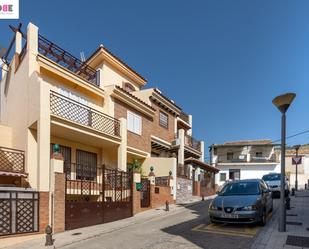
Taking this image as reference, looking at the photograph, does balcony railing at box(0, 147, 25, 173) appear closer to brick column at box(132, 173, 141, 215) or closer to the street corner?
brick column at box(132, 173, 141, 215)

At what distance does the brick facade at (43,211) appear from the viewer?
432 inches

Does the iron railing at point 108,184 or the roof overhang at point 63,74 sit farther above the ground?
the roof overhang at point 63,74

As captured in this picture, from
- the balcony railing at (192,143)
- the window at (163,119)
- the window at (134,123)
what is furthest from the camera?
the balcony railing at (192,143)

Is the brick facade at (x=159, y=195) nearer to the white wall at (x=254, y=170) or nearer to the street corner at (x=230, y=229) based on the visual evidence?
the street corner at (x=230, y=229)

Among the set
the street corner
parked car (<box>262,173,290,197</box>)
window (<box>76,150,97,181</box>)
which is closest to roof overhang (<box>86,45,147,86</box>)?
window (<box>76,150,97,181</box>)

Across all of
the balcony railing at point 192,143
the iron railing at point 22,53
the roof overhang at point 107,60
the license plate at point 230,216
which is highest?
the roof overhang at point 107,60

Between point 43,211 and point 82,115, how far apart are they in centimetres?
635

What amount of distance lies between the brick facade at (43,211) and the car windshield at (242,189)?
670 cm

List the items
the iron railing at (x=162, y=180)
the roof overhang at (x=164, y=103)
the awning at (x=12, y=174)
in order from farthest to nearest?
the roof overhang at (x=164, y=103) → the iron railing at (x=162, y=180) → the awning at (x=12, y=174)

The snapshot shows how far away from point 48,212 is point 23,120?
5.20 meters

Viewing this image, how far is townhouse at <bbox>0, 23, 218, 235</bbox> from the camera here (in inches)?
450

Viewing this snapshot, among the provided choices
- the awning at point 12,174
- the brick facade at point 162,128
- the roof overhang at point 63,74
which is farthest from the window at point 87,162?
the brick facade at point 162,128

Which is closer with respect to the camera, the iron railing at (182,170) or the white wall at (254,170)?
the iron railing at (182,170)

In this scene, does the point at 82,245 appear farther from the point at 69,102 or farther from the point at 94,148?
the point at 94,148
